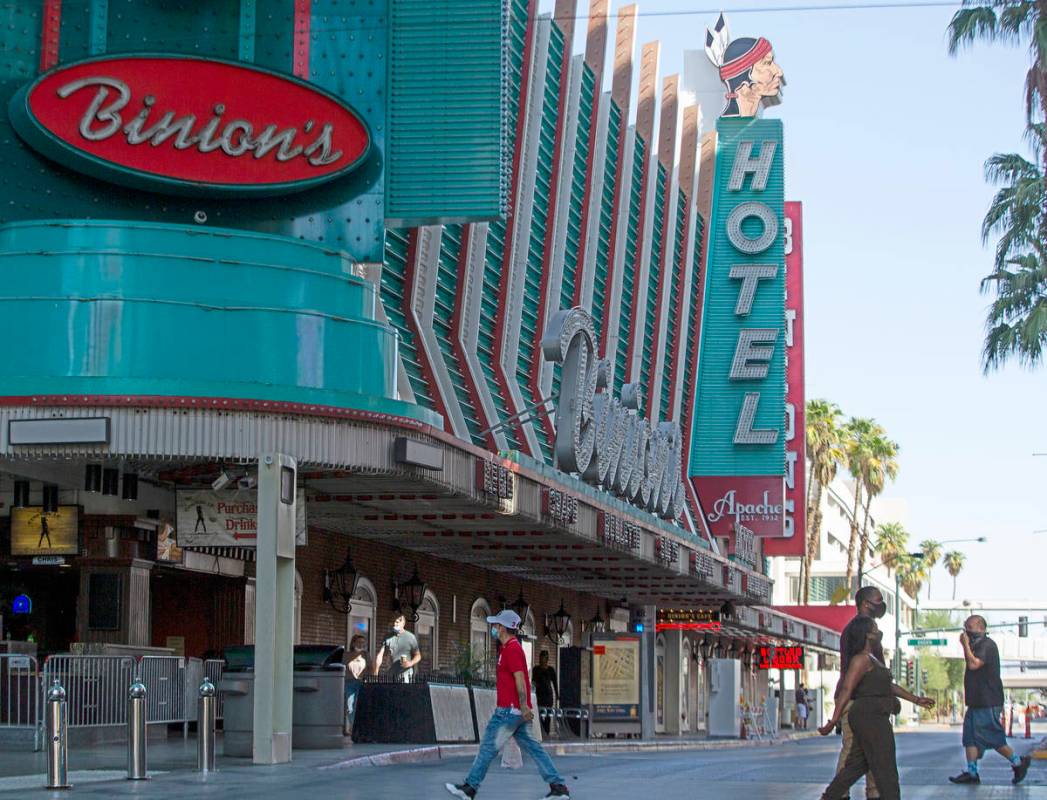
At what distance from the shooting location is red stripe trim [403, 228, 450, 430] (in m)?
30.1

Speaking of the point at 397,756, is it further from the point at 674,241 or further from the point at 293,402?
the point at 674,241

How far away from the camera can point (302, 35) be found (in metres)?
24.3

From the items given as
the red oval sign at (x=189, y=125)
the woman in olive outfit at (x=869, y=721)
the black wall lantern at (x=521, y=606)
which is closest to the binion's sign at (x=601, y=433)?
the black wall lantern at (x=521, y=606)

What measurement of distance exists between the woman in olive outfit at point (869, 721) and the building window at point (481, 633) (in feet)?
70.4

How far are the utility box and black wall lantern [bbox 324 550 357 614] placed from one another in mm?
14085

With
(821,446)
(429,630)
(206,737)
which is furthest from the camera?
(821,446)

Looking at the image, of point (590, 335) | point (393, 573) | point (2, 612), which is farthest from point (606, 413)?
point (2, 612)

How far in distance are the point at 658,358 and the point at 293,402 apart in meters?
29.1

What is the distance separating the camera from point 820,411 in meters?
83.1

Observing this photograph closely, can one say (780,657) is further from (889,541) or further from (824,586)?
(889,541)

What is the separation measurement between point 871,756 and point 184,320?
33.5ft

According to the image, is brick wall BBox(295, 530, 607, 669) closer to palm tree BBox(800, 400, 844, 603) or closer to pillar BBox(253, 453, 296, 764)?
pillar BBox(253, 453, 296, 764)

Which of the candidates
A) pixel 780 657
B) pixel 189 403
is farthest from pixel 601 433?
pixel 780 657

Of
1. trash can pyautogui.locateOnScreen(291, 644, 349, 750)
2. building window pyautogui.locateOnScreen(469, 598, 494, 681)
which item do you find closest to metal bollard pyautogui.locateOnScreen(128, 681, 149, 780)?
trash can pyautogui.locateOnScreen(291, 644, 349, 750)
